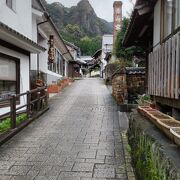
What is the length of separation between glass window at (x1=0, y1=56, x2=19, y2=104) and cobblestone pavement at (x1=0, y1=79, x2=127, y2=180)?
A: 1589 mm

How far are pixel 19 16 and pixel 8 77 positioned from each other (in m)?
2.73

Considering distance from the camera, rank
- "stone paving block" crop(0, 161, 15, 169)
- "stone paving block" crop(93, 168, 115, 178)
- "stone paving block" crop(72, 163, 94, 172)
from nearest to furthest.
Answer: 1. "stone paving block" crop(93, 168, 115, 178)
2. "stone paving block" crop(72, 163, 94, 172)
3. "stone paving block" crop(0, 161, 15, 169)

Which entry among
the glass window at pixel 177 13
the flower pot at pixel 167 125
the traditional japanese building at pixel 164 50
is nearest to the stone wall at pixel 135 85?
the traditional japanese building at pixel 164 50

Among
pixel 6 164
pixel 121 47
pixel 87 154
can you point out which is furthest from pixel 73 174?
pixel 121 47

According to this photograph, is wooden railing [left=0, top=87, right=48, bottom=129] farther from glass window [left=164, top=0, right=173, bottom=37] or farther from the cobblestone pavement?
glass window [left=164, top=0, right=173, bottom=37]

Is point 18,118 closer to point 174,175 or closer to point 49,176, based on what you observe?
point 49,176

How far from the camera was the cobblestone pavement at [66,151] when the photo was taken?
5.88m

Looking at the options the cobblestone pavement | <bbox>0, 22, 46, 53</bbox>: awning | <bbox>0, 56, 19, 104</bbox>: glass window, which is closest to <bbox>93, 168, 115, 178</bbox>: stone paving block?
the cobblestone pavement

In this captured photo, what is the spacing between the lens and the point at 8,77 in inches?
474

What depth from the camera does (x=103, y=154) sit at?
7180mm

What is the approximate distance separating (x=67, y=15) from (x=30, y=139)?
12297 centimetres

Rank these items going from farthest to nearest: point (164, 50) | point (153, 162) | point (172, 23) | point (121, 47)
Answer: point (121, 47) < point (172, 23) < point (164, 50) < point (153, 162)

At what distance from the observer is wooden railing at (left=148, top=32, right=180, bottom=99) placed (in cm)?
525

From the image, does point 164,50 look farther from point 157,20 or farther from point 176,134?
point 176,134
